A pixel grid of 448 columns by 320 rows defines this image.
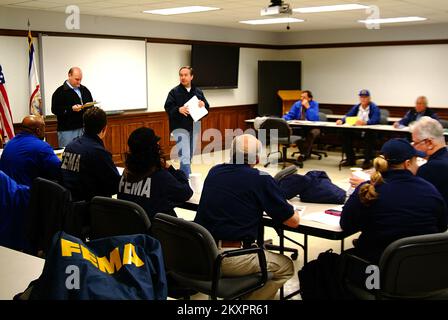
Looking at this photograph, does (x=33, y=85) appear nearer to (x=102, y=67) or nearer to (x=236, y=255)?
(x=102, y=67)

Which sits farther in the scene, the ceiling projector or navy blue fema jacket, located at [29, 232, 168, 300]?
the ceiling projector

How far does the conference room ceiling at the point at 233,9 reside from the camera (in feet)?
21.0

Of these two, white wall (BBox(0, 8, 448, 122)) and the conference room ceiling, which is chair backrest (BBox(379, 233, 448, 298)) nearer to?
the conference room ceiling

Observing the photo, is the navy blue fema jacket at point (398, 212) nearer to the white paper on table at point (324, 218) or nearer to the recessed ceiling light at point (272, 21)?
the white paper on table at point (324, 218)

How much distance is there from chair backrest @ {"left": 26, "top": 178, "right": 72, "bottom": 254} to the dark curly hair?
0.47m

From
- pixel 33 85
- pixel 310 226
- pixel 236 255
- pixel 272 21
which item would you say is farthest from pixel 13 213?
pixel 272 21

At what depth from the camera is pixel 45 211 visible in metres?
3.29

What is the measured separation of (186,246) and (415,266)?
3.54ft

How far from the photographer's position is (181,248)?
253cm

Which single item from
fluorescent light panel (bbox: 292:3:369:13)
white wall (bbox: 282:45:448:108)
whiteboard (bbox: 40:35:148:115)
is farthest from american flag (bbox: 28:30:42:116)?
white wall (bbox: 282:45:448:108)

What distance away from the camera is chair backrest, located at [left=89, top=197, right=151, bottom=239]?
2682 mm

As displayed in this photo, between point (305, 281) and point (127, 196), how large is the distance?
117 centimetres

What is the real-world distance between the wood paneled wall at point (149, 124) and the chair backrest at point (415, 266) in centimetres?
516
